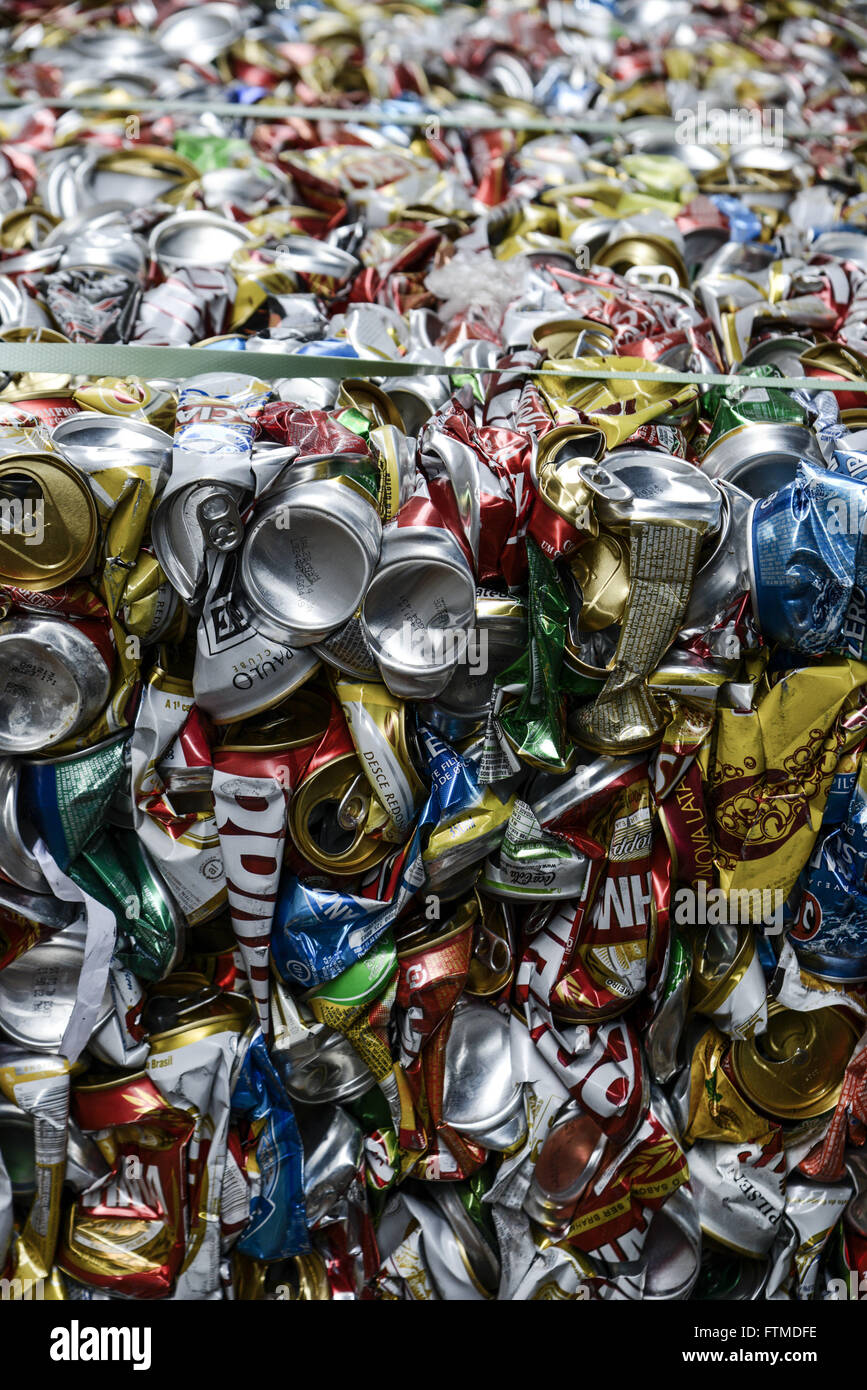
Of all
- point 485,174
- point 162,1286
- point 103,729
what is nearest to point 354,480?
point 103,729

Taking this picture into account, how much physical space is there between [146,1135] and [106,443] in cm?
→ 74

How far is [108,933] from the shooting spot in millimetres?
1162

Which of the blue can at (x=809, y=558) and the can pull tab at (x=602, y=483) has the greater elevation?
the can pull tab at (x=602, y=483)

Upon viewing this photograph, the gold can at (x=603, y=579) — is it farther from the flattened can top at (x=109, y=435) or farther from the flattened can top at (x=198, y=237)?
the flattened can top at (x=198, y=237)

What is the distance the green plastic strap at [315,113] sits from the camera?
230 cm

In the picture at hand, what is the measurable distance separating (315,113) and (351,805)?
1.71 metres

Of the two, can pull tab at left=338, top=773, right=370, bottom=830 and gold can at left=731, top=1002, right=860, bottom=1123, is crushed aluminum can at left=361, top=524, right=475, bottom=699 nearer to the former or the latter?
can pull tab at left=338, top=773, right=370, bottom=830

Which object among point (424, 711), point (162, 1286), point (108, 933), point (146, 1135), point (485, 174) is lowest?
point (162, 1286)

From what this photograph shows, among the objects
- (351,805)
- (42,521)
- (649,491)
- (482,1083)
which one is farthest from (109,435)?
(482,1083)

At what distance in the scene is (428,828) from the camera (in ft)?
3.89

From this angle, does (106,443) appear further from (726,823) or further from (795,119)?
(795,119)

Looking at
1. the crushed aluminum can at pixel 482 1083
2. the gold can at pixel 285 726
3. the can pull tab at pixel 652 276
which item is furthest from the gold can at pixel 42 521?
the can pull tab at pixel 652 276

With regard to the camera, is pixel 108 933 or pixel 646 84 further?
pixel 646 84

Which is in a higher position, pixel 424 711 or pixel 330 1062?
pixel 424 711
